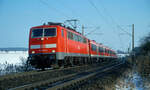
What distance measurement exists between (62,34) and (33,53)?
8.93 feet

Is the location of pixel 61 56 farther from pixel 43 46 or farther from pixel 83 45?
pixel 83 45

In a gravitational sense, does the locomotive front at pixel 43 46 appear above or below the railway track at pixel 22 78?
above

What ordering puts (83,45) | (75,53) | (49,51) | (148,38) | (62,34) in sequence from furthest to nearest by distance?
(148,38) → (83,45) → (75,53) → (62,34) → (49,51)

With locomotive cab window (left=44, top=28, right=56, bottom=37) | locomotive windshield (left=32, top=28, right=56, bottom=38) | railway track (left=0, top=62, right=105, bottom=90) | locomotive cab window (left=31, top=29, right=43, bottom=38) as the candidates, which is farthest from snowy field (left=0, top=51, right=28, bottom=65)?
railway track (left=0, top=62, right=105, bottom=90)

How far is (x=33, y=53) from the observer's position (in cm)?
1477

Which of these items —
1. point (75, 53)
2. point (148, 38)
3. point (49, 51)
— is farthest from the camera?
point (148, 38)

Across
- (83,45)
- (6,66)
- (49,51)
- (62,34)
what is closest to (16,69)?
(6,66)

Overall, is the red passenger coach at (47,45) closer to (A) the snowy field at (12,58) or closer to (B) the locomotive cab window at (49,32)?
(B) the locomotive cab window at (49,32)

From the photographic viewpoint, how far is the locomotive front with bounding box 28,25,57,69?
14609mm

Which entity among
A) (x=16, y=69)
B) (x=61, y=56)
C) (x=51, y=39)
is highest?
(x=51, y=39)

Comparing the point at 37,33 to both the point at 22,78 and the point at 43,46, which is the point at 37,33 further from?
the point at 22,78

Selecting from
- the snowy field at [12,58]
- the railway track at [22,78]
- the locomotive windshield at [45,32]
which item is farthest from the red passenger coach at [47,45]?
the snowy field at [12,58]

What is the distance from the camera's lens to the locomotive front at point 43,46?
47.9 feet

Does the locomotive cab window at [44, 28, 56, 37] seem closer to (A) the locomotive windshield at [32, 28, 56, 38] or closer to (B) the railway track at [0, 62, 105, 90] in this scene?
(A) the locomotive windshield at [32, 28, 56, 38]
